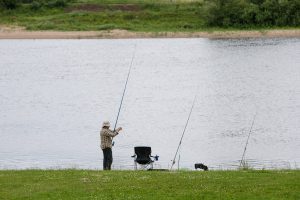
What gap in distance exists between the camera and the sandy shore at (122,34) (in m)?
80.6

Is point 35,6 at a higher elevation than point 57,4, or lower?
lower

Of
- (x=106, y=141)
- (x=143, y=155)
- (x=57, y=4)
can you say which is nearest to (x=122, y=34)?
(x=57, y=4)

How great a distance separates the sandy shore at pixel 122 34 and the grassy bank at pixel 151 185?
6228cm

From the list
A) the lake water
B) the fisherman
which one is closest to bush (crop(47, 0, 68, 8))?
the lake water

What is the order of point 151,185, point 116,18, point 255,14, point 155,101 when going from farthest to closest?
point 116,18 < point 255,14 < point 155,101 < point 151,185

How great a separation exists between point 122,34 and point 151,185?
66.5m

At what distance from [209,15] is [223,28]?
2161 mm

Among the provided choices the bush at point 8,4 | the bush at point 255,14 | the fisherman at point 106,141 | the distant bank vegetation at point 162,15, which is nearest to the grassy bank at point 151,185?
the fisherman at point 106,141

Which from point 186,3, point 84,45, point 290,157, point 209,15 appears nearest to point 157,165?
point 290,157

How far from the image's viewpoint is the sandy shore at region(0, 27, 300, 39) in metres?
80.6

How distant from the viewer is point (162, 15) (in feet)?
288

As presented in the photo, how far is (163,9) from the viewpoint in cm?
9012

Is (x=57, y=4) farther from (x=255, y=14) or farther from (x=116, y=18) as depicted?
(x=255, y=14)

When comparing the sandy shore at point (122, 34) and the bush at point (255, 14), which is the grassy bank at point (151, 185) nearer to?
the sandy shore at point (122, 34)
